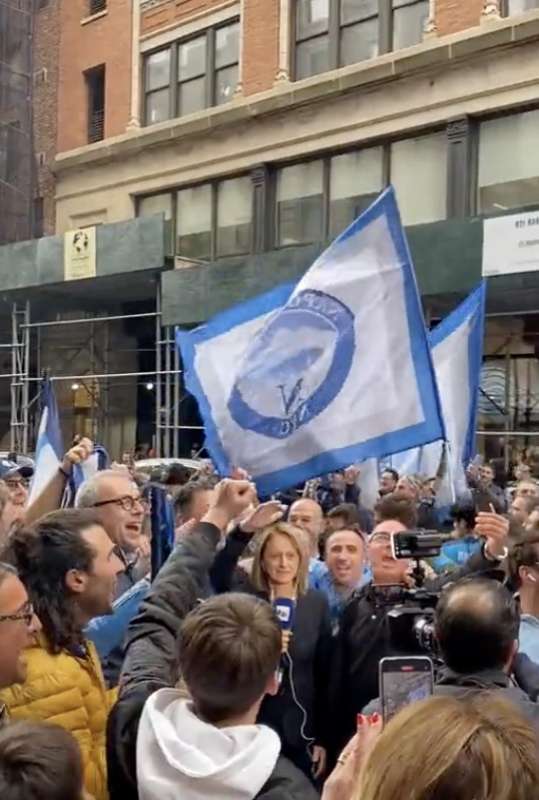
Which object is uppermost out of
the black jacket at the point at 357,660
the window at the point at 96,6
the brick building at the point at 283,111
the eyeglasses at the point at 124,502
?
the window at the point at 96,6

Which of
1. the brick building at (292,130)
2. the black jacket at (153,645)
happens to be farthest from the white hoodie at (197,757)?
the brick building at (292,130)

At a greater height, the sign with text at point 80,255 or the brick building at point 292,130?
the brick building at point 292,130

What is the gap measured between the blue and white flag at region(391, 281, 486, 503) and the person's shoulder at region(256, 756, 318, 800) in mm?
6233

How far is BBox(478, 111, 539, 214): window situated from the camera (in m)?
17.2

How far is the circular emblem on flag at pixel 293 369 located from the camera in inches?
223

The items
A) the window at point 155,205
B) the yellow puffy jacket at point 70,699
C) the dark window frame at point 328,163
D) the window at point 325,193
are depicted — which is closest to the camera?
the yellow puffy jacket at point 70,699

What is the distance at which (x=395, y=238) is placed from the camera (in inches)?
245

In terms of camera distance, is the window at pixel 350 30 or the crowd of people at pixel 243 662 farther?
the window at pixel 350 30

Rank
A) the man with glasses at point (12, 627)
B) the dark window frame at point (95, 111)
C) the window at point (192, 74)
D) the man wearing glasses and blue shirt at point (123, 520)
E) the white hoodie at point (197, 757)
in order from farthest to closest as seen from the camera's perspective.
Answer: the dark window frame at point (95, 111), the window at point (192, 74), the man wearing glasses and blue shirt at point (123, 520), the man with glasses at point (12, 627), the white hoodie at point (197, 757)

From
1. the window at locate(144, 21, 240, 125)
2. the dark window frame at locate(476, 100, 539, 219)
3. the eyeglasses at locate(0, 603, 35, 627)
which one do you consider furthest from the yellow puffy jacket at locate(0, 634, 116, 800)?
the window at locate(144, 21, 240, 125)

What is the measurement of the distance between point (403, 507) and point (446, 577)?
1.26 m

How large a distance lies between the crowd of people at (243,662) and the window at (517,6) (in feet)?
47.5

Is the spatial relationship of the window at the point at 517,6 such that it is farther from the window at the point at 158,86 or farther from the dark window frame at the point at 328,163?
the window at the point at 158,86

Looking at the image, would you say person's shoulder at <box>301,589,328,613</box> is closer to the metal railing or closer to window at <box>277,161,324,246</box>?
window at <box>277,161,324,246</box>
